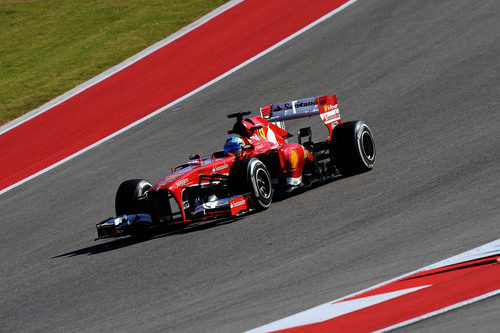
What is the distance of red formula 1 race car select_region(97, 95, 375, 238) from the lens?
10977mm

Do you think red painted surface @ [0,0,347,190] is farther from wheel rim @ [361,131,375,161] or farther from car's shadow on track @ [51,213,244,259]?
wheel rim @ [361,131,375,161]

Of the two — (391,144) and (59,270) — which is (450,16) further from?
(59,270)

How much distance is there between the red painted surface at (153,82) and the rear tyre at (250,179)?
785cm

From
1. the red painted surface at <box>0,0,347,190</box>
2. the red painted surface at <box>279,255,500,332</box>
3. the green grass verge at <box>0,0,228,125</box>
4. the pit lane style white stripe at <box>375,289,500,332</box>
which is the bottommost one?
the pit lane style white stripe at <box>375,289,500,332</box>

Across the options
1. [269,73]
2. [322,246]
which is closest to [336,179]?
[322,246]

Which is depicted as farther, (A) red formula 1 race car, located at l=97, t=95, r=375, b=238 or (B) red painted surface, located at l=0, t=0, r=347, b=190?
(B) red painted surface, located at l=0, t=0, r=347, b=190

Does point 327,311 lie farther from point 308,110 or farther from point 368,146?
point 308,110

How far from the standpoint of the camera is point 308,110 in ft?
43.3

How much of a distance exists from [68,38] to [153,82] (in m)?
6.54

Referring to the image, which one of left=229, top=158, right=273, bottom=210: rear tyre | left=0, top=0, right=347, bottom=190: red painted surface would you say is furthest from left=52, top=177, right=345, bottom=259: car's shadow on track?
left=0, top=0, right=347, bottom=190: red painted surface

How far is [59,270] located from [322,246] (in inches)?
136

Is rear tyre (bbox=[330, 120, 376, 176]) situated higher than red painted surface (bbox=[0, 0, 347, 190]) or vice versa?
red painted surface (bbox=[0, 0, 347, 190])

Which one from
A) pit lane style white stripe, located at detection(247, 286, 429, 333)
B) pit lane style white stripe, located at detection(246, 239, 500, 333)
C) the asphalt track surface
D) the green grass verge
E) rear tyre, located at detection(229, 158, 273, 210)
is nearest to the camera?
pit lane style white stripe, located at detection(246, 239, 500, 333)

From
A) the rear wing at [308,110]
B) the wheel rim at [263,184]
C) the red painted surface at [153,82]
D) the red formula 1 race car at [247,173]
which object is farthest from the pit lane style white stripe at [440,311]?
the red painted surface at [153,82]
